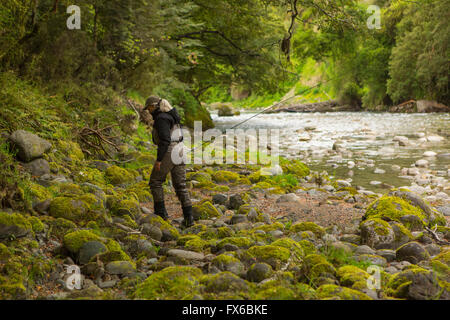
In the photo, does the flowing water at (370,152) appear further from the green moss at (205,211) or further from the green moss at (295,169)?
the green moss at (205,211)

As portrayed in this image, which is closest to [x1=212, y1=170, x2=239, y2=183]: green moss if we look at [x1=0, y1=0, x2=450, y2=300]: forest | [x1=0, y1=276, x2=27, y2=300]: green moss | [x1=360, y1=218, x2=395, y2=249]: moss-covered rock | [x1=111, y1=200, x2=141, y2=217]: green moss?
[x1=0, y1=0, x2=450, y2=300]: forest

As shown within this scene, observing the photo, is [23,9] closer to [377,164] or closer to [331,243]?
[331,243]

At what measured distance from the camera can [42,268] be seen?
331 centimetres

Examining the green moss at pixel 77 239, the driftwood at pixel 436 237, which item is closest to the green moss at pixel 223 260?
the green moss at pixel 77 239

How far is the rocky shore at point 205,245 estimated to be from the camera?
3127mm

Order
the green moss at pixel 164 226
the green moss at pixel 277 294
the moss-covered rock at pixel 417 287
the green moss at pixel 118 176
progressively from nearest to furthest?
1. the green moss at pixel 277 294
2. the moss-covered rock at pixel 417 287
3. the green moss at pixel 164 226
4. the green moss at pixel 118 176

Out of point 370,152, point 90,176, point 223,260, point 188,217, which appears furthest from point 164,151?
point 370,152

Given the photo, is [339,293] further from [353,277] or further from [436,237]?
[436,237]

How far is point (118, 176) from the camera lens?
688 cm

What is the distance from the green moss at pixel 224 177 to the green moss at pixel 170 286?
5.36 meters

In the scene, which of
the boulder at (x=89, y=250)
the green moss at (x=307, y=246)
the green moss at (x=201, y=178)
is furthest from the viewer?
the green moss at (x=201, y=178)

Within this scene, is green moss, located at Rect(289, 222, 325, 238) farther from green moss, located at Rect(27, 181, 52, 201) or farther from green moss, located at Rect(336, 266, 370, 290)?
green moss, located at Rect(27, 181, 52, 201)

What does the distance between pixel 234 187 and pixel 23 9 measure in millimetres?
5091

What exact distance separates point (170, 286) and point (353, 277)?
1562 millimetres
